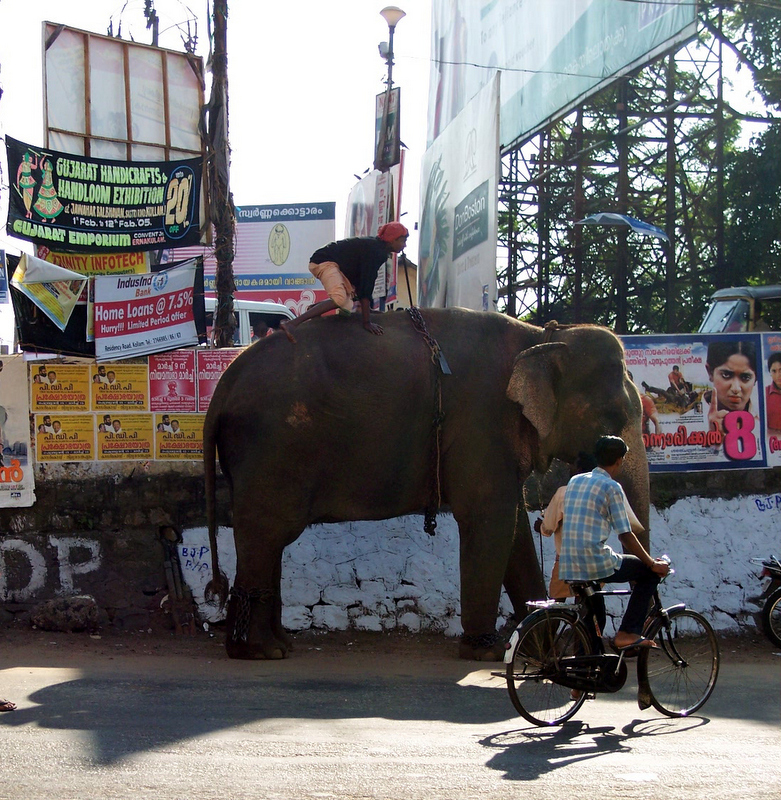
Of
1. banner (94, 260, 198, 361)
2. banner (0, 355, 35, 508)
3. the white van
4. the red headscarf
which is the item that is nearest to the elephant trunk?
the red headscarf

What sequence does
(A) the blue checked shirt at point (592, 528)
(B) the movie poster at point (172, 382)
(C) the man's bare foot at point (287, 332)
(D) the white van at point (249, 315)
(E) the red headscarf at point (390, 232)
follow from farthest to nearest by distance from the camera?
(D) the white van at point (249, 315) < (B) the movie poster at point (172, 382) < (E) the red headscarf at point (390, 232) < (C) the man's bare foot at point (287, 332) < (A) the blue checked shirt at point (592, 528)

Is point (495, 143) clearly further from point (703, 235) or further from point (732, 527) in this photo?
point (703, 235)

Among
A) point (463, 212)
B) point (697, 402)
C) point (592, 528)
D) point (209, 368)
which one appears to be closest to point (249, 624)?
point (209, 368)

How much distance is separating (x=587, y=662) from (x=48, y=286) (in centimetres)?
602

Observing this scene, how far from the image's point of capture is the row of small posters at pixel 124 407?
9.17 metres

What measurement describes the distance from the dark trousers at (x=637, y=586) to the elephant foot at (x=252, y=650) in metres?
2.92

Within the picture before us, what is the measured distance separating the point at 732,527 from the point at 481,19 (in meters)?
13.3

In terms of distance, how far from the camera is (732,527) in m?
9.75

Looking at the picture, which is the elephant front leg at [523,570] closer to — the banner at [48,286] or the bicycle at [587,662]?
the bicycle at [587,662]

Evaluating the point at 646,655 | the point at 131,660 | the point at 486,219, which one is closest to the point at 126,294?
the point at 131,660

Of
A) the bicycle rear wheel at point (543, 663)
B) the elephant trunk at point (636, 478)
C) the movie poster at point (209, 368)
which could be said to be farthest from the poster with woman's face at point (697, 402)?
the bicycle rear wheel at point (543, 663)

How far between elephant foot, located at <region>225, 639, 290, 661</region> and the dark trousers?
115 inches

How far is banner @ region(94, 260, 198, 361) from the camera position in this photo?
31.0ft

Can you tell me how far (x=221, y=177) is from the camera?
10.8m
